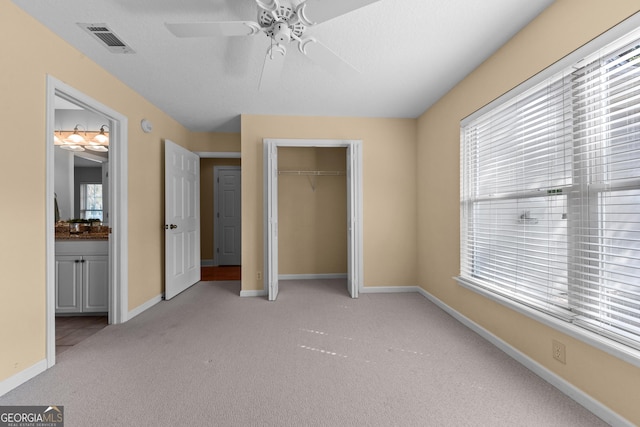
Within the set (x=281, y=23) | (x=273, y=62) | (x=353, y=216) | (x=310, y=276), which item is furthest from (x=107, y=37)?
(x=310, y=276)

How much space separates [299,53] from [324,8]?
0.87 m

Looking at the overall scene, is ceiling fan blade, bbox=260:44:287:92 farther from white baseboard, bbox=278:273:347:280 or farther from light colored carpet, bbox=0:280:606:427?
white baseboard, bbox=278:273:347:280

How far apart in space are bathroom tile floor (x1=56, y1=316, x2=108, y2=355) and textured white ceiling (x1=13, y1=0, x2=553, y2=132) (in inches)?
101

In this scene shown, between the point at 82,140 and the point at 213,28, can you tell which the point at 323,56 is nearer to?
the point at 213,28

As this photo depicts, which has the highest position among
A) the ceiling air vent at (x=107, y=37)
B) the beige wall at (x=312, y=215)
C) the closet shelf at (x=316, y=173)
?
the ceiling air vent at (x=107, y=37)

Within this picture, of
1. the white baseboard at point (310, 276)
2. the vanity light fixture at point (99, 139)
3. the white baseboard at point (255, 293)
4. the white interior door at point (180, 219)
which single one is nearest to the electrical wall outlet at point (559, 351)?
the white baseboard at point (255, 293)

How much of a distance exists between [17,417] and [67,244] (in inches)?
74.8

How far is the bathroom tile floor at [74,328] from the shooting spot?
2398 mm

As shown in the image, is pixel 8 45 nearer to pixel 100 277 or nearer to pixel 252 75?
pixel 252 75

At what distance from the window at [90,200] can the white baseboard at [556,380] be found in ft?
19.9

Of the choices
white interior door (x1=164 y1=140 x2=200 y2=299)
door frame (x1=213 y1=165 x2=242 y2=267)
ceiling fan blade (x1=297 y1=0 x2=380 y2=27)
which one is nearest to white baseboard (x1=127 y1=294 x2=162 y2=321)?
white interior door (x1=164 y1=140 x2=200 y2=299)

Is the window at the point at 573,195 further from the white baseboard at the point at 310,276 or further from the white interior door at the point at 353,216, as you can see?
the white baseboard at the point at 310,276

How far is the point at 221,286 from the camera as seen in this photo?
4.25 metres

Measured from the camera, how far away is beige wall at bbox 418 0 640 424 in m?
1.44
